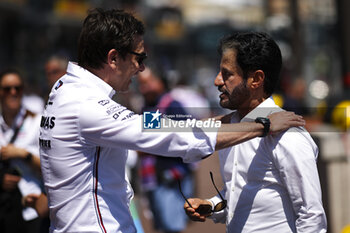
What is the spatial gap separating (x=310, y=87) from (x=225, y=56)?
575 inches

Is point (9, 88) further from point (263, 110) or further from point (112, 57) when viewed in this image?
point (263, 110)

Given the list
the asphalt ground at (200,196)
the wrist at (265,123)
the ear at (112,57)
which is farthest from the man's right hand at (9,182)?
the wrist at (265,123)

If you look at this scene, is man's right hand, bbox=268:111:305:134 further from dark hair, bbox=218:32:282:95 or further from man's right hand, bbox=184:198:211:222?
man's right hand, bbox=184:198:211:222

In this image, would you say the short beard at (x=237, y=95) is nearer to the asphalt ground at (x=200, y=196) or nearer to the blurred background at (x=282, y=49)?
the asphalt ground at (x=200, y=196)

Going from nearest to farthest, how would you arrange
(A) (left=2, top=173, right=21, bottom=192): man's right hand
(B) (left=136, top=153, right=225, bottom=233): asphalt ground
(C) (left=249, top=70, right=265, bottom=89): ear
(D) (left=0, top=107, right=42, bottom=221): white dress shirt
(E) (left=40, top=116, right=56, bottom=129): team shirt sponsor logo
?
(E) (left=40, top=116, right=56, bottom=129): team shirt sponsor logo → (C) (left=249, top=70, right=265, bottom=89): ear → (B) (left=136, top=153, right=225, bottom=233): asphalt ground → (A) (left=2, top=173, right=21, bottom=192): man's right hand → (D) (left=0, top=107, right=42, bottom=221): white dress shirt

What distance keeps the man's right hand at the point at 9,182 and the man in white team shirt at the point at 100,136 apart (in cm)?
172

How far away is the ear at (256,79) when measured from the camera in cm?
302

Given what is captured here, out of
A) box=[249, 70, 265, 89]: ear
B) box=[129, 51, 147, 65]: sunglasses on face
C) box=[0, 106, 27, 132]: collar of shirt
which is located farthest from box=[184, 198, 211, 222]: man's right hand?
box=[0, 106, 27, 132]: collar of shirt

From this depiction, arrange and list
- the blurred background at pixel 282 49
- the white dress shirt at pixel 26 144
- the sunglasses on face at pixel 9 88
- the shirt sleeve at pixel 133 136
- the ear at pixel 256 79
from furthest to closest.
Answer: the blurred background at pixel 282 49 → the sunglasses on face at pixel 9 88 → the white dress shirt at pixel 26 144 → the ear at pixel 256 79 → the shirt sleeve at pixel 133 136

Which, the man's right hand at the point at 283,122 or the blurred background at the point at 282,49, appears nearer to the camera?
the man's right hand at the point at 283,122

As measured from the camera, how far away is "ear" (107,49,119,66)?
2.98 m

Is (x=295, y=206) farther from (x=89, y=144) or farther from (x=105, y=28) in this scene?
(x=105, y=28)

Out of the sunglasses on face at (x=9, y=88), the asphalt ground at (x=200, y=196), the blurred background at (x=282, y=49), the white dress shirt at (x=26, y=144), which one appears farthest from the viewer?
the blurred background at (x=282, y=49)

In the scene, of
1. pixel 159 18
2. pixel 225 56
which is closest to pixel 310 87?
pixel 225 56
